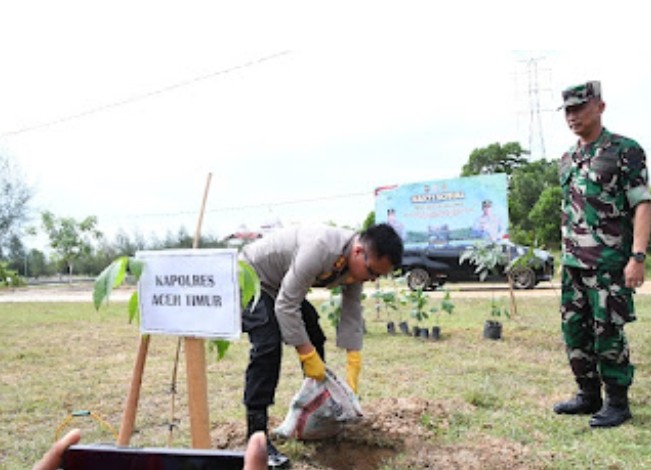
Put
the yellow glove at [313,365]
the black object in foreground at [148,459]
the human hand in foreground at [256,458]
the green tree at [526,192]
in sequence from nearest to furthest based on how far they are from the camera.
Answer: the human hand in foreground at [256,458], the black object in foreground at [148,459], the yellow glove at [313,365], the green tree at [526,192]

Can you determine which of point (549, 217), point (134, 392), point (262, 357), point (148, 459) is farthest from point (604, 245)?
point (549, 217)

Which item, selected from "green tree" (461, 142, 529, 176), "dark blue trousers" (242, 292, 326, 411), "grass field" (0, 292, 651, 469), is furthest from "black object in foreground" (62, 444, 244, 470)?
"green tree" (461, 142, 529, 176)

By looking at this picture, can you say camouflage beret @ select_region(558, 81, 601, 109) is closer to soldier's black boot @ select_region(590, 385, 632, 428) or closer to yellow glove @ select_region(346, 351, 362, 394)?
soldier's black boot @ select_region(590, 385, 632, 428)

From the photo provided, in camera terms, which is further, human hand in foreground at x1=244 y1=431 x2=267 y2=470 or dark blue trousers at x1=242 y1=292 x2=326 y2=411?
dark blue trousers at x1=242 y1=292 x2=326 y2=411

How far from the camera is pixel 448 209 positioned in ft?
53.7

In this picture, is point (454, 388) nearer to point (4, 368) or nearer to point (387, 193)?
point (4, 368)

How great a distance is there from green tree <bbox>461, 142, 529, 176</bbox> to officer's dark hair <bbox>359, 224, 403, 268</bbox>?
85.1 feet

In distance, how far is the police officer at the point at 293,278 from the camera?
2561 mm

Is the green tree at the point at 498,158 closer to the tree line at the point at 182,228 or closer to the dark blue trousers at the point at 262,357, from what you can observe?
the tree line at the point at 182,228

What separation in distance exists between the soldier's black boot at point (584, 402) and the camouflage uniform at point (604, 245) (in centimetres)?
11

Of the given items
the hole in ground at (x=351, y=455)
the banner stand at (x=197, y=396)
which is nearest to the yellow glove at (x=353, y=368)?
the hole in ground at (x=351, y=455)

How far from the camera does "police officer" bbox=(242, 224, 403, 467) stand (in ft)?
8.40

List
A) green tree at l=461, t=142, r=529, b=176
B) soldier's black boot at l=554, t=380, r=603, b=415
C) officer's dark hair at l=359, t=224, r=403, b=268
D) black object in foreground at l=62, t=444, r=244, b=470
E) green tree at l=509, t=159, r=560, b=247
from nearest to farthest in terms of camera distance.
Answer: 1. black object in foreground at l=62, t=444, r=244, b=470
2. officer's dark hair at l=359, t=224, r=403, b=268
3. soldier's black boot at l=554, t=380, r=603, b=415
4. green tree at l=509, t=159, r=560, b=247
5. green tree at l=461, t=142, r=529, b=176

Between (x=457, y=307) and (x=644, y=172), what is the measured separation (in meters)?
6.78
